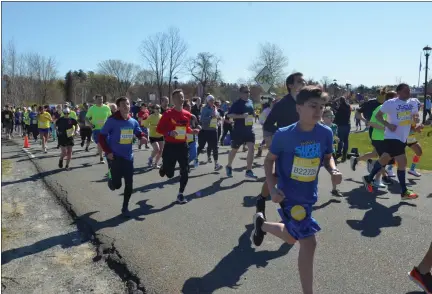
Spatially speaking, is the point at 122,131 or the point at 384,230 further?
the point at 122,131

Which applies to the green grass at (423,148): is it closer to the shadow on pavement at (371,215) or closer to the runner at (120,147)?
the shadow on pavement at (371,215)

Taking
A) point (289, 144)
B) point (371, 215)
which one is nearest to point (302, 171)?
point (289, 144)

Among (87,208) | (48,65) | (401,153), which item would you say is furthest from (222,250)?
(48,65)

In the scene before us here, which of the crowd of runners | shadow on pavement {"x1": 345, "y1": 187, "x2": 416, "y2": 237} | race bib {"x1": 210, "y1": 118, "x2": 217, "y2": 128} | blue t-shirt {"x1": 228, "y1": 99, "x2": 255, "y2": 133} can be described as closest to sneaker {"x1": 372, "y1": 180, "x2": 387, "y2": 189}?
the crowd of runners

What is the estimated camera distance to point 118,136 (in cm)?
658

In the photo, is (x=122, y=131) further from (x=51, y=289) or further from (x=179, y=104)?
(x=51, y=289)

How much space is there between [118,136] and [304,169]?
386cm

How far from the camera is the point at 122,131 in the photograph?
661 centimetres

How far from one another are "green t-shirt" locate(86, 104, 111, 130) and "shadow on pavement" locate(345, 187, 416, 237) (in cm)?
728

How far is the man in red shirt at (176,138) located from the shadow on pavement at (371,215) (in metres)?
2.89

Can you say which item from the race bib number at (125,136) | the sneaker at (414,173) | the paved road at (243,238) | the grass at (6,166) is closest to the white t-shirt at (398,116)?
the paved road at (243,238)

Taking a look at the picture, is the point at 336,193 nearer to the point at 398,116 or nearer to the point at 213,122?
the point at 398,116

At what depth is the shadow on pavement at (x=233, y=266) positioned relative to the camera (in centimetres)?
397

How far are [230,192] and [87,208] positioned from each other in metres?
2.70
